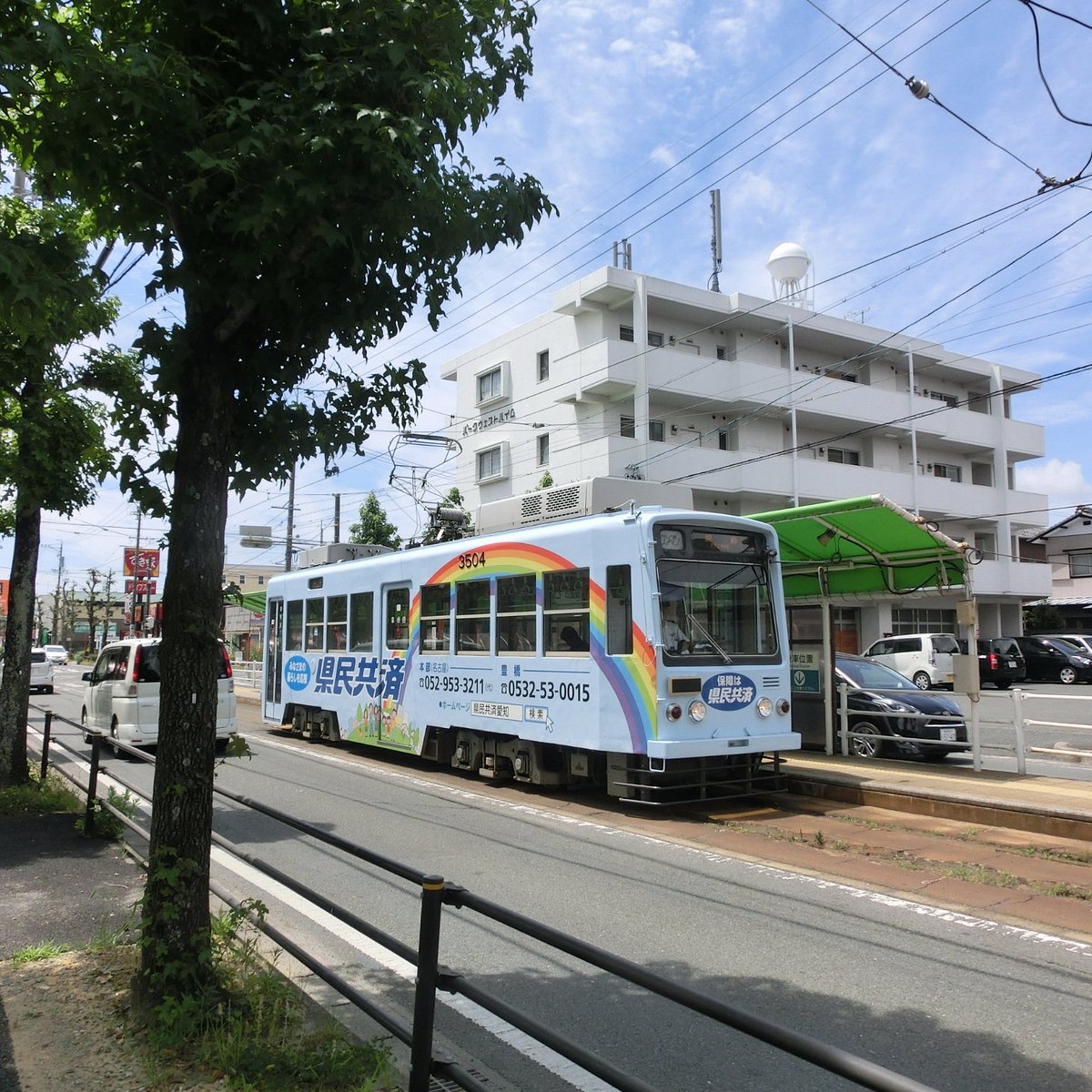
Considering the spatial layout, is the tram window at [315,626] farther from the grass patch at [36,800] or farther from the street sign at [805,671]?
the street sign at [805,671]

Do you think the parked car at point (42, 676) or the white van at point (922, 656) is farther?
the parked car at point (42, 676)

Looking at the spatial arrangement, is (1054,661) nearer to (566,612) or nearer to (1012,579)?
(1012,579)

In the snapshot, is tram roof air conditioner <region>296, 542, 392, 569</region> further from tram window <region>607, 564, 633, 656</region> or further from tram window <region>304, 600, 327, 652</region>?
tram window <region>607, 564, 633, 656</region>

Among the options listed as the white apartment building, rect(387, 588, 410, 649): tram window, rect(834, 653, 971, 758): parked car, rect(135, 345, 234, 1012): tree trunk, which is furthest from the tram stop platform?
the white apartment building

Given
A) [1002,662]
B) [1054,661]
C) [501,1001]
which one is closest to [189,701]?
[501,1001]

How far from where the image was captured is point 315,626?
54.4 ft

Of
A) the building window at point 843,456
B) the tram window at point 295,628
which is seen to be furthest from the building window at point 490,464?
the tram window at point 295,628

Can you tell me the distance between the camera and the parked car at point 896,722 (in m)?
13.2

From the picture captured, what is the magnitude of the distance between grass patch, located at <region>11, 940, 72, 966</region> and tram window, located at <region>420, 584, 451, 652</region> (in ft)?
24.6

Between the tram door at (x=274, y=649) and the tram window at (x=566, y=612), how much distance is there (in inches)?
346

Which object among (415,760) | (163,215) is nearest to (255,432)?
(163,215)

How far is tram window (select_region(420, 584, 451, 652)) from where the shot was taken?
12.6 meters

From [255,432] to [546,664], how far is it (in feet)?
21.0

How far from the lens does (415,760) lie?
48.1 feet
